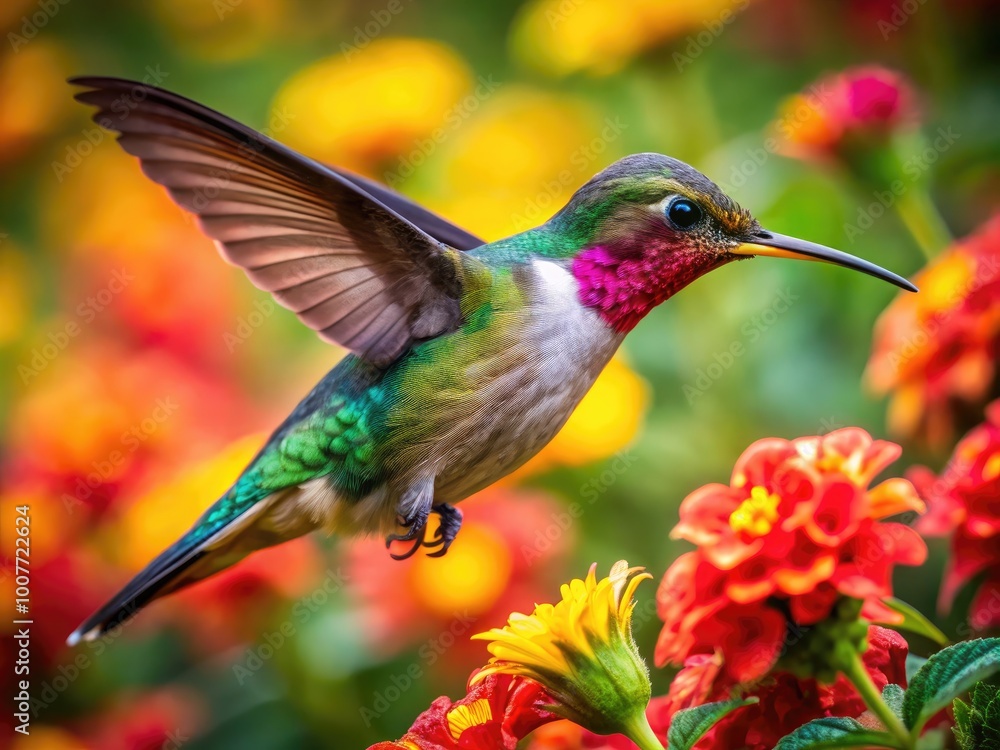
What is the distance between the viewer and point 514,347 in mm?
1066

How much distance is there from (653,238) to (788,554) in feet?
1.30

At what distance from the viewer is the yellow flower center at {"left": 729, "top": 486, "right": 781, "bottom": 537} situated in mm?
775

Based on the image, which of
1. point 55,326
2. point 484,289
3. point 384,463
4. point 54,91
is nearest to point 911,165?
point 484,289

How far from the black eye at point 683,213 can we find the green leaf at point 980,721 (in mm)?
480

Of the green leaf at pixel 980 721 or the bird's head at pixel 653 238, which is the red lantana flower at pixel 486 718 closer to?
the green leaf at pixel 980 721

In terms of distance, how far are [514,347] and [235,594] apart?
57cm

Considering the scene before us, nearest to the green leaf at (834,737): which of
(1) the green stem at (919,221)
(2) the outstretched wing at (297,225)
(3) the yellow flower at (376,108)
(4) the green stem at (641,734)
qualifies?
(4) the green stem at (641,734)

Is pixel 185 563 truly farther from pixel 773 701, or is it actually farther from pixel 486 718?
pixel 773 701

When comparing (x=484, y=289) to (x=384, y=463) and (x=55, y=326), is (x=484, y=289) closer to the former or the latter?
(x=384, y=463)

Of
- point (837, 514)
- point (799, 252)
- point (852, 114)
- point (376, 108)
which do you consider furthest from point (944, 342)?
point (376, 108)

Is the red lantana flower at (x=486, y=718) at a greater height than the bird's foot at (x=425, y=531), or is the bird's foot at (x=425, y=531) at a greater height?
the bird's foot at (x=425, y=531)

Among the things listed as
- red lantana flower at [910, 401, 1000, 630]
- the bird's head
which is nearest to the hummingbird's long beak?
the bird's head

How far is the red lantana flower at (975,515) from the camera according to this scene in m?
0.91

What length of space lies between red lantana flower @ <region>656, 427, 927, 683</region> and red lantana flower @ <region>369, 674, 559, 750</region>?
0.10m
